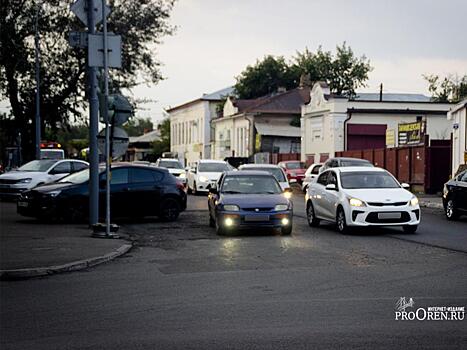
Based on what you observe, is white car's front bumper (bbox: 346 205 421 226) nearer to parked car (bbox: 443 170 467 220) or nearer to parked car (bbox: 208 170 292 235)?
parked car (bbox: 208 170 292 235)

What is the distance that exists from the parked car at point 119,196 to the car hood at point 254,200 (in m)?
3.71

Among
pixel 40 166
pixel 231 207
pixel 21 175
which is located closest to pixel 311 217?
pixel 231 207

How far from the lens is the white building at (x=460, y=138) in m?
34.6

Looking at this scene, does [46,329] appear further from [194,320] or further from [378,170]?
[378,170]

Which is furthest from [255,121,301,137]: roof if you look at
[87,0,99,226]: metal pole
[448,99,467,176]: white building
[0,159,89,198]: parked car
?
[87,0,99,226]: metal pole

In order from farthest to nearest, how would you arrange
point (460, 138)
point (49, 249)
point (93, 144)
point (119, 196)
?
point (460, 138)
point (119, 196)
point (93, 144)
point (49, 249)

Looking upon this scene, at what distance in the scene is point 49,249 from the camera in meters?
14.1

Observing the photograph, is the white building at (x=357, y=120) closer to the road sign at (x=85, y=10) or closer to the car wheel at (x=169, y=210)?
the car wheel at (x=169, y=210)

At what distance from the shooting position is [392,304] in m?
8.77

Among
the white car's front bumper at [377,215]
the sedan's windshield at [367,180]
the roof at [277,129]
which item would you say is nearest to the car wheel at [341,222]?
the white car's front bumper at [377,215]

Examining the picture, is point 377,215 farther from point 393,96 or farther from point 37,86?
point 393,96

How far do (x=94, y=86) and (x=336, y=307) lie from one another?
1164 centimetres

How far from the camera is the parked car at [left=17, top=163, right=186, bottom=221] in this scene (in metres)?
20.0

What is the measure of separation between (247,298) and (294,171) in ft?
116
